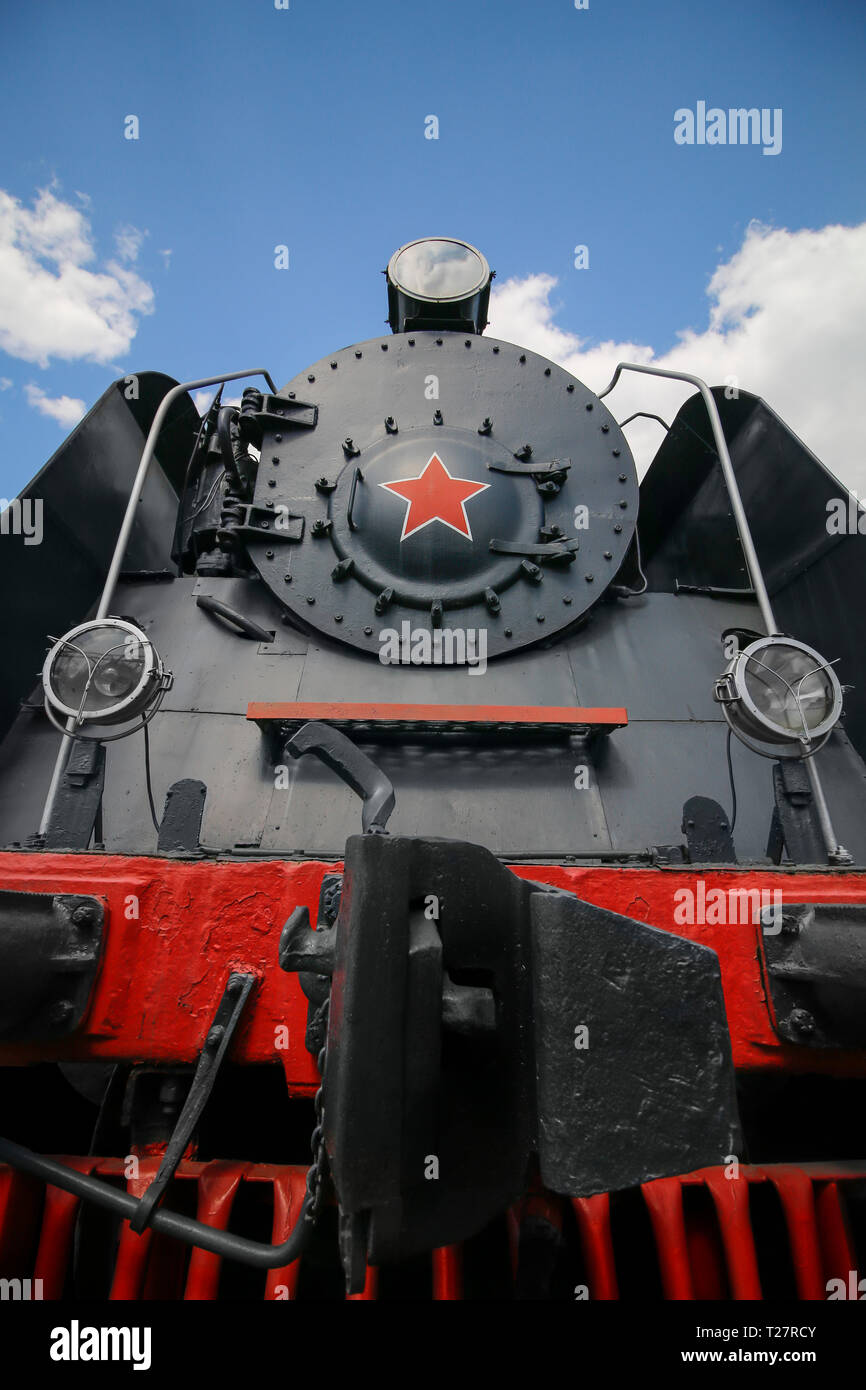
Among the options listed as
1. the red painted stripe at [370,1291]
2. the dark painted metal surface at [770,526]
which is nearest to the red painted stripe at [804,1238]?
the red painted stripe at [370,1291]

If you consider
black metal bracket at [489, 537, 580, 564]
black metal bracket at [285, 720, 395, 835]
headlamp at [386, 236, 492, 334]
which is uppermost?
headlamp at [386, 236, 492, 334]

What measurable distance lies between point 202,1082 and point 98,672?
1008mm

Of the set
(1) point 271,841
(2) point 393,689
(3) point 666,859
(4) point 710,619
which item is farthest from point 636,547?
(1) point 271,841

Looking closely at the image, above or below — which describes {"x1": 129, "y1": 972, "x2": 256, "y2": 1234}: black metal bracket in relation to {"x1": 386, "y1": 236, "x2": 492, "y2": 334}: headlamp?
below

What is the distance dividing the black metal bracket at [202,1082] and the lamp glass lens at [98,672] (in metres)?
0.80

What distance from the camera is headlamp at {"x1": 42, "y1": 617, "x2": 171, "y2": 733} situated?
173 centimetres

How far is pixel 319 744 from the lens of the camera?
1.42m

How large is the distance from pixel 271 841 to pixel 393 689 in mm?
692

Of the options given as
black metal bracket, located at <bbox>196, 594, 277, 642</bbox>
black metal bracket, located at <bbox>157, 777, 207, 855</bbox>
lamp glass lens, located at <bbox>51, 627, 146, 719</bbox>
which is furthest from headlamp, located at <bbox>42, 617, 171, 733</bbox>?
black metal bracket, located at <bbox>196, 594, 277, 642</bbox>

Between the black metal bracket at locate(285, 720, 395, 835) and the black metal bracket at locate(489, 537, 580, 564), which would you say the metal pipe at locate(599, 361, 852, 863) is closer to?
the black metal bracket at locate(489, 537, 580, 564)

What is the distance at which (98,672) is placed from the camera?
5.81ft

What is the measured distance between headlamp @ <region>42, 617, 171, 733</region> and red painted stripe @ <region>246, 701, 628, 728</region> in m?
0.35

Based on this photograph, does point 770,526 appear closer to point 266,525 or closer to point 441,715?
point 441,715

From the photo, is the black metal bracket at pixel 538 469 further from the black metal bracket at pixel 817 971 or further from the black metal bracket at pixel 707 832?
the black metal bracket at pixel 817 971
